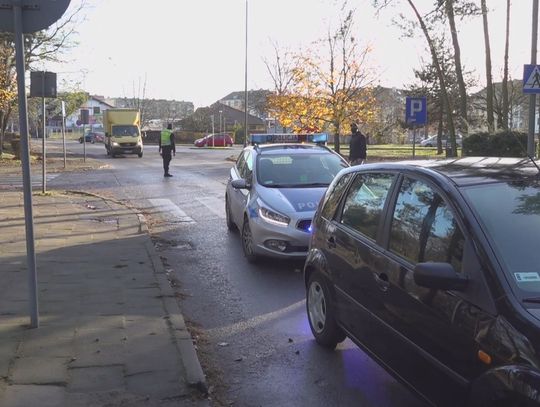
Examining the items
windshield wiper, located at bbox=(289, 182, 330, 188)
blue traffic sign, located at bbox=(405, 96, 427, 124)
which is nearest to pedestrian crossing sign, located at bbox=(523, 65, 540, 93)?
blue traffic sign, located at bbox=(405, 96, 427, 124)

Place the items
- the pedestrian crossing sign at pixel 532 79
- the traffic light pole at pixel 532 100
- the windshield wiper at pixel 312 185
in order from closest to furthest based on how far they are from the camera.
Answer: the windshield wiper at pixel 312 185 < the pedestrian crossing sign at pixel 532 79 < the traffic light pole at pixel 532 100

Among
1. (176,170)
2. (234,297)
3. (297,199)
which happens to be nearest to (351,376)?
(234,297)

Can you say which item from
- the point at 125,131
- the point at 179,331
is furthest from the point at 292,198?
the point at 125,131

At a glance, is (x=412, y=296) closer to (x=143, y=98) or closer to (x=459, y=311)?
(x=459, y=311)

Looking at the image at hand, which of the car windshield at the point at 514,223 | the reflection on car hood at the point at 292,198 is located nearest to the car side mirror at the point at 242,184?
the reflection on car hood at the point at 292,198

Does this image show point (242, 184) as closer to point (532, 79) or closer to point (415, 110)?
point (415, 110)

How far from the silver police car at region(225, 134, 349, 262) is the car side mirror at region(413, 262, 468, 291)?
4452mm

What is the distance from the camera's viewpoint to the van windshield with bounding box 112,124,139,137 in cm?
3948

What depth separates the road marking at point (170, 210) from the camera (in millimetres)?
12359

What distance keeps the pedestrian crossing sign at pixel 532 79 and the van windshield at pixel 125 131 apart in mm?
29549

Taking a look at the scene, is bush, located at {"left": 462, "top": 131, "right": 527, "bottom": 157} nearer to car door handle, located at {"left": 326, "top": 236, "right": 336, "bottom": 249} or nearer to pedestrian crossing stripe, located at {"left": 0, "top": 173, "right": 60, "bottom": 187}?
pedestrian crossing stripe, located at {"left": 0, "top": 173, "right": 60, "bottom": 187}

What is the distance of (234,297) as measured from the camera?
6578mm

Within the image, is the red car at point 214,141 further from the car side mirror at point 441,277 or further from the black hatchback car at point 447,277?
the car side mirror at point 441,277

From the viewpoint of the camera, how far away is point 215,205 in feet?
47.5
